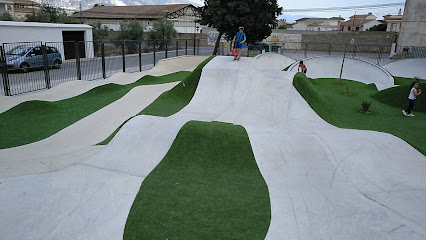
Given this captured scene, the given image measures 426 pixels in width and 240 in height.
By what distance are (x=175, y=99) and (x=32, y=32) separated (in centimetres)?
1645

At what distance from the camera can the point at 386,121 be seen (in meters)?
12.3

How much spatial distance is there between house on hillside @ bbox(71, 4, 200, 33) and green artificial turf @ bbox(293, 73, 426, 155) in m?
52.2

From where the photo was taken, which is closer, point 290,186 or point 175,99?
point 290,186

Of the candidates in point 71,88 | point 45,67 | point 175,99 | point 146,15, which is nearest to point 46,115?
point 71,88

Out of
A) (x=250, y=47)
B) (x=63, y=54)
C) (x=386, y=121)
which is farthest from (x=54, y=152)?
(x=250, y=47)

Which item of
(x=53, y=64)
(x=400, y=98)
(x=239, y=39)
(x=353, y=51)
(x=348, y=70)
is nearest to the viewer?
(x=400, y=98)

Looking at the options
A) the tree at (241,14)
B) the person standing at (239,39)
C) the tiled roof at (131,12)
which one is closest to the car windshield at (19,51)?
the person standing at (239,39)

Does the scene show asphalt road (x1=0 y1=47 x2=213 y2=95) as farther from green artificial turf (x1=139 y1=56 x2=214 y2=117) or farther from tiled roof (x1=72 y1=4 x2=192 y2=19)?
tiled roof (x1=72 y1=4 x2=192 y2=19)

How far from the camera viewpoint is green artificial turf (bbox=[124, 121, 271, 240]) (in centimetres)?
514

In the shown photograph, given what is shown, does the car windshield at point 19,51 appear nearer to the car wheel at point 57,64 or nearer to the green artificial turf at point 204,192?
the car wheel at point 57,64

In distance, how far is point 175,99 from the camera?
14.0 meters

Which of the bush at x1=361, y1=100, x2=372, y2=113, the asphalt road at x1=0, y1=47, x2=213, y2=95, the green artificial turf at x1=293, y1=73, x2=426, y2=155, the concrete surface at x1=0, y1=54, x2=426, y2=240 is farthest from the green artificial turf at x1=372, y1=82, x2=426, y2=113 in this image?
the asphalt road at x1=0, y1=47, x2=213, y2=95

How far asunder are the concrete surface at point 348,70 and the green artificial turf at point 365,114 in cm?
487

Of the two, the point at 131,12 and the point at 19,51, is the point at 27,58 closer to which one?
the point at 19,51
